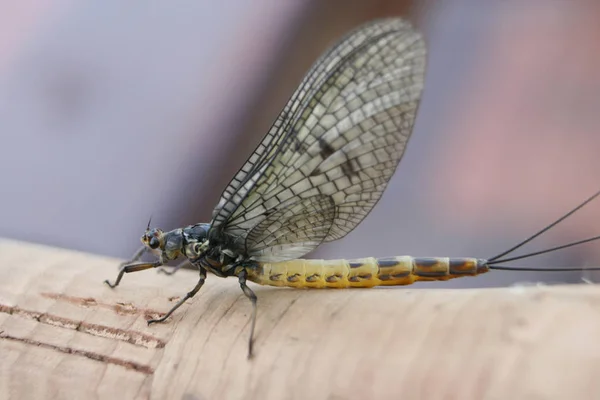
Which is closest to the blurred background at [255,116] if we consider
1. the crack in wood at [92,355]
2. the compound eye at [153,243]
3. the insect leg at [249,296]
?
the compound eye at [153,243]

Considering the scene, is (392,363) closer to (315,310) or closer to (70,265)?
(315,310)

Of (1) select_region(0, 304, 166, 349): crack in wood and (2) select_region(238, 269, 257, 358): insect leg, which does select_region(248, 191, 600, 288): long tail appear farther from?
(1) select_region(0, 304, 166, 349): crack in wood

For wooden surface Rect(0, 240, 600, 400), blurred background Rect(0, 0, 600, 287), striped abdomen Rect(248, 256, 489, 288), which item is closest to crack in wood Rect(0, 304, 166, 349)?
wooden surface Rect(0, 240, 600, 400)

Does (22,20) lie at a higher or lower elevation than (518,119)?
higher

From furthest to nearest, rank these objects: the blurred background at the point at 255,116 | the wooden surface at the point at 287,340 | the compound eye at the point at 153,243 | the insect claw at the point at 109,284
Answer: the blurred background at the point at 255,116 < the compound eye at the point at 153,243 < the insect claw at the point at 109,284 < the wooden surface at the point at 287,340

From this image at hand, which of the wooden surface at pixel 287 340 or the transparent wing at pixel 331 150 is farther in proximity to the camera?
the transparent wing at pixel 331 150

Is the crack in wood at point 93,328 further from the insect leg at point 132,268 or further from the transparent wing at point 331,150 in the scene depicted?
the transparent wing at point 331,150

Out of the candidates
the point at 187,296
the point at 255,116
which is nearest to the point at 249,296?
the point at 187,296

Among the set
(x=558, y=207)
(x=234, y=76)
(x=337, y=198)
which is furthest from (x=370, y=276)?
(x=234, y=76)
